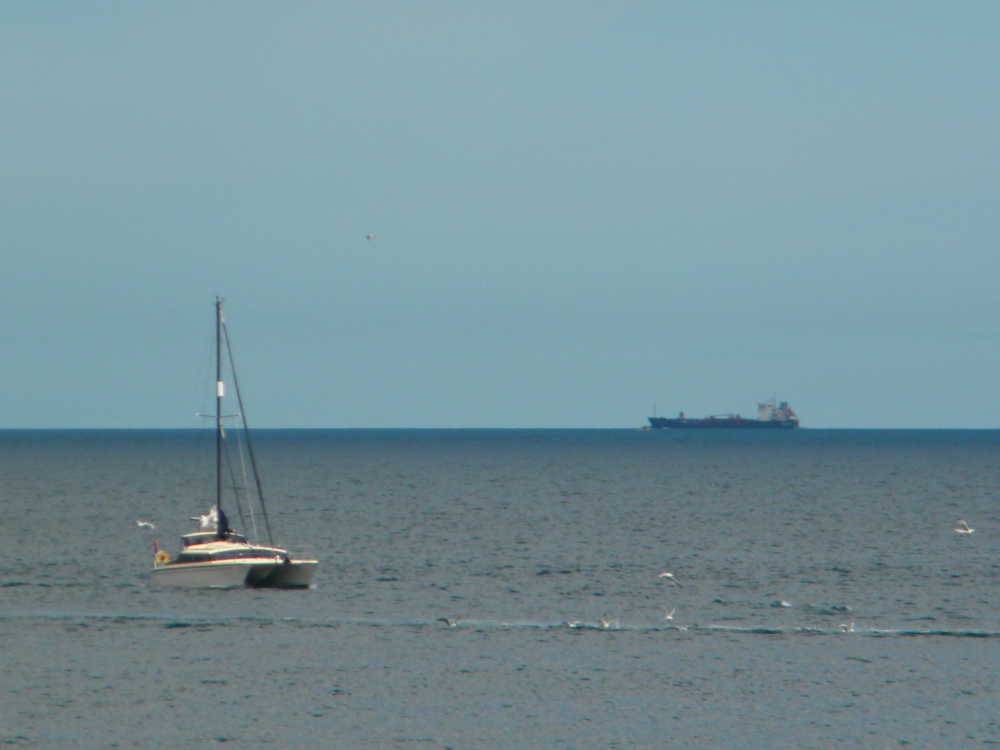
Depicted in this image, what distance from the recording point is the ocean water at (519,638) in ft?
91.7

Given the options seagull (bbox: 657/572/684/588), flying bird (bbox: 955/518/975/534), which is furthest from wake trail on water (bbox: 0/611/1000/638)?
flying bird (bbox: 955/518/975/534)

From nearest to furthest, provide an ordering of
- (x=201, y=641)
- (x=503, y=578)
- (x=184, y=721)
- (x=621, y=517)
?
(x=184, y=721), (x=201, y=641), (x=503, y=578), (x=621, y=517)

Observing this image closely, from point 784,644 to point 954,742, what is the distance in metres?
10.4

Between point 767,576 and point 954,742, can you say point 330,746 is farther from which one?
point 767,576

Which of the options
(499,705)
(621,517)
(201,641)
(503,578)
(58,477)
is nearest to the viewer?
(499,705)

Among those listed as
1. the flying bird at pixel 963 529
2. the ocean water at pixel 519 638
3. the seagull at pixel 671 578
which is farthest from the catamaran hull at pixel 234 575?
the flying bird at pixel 963 529

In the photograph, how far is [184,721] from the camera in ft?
91.5

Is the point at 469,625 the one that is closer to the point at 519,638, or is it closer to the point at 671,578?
the point at 519,638

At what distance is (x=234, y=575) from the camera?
46875 mm

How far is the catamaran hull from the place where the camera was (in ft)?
153

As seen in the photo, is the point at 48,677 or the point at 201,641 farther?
the point at 201,641

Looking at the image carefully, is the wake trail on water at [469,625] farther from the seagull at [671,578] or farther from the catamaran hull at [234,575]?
the seagull at [671,578]

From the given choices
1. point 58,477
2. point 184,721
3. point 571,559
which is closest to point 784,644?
point 184,721

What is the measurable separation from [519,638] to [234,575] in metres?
13.2
